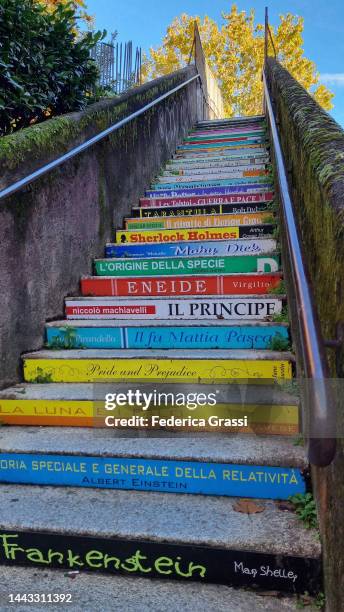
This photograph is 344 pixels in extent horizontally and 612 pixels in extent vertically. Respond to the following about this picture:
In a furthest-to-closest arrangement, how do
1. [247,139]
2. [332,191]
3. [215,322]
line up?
[247,139] → [215,322] → [332,191]

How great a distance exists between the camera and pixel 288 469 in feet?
6.33

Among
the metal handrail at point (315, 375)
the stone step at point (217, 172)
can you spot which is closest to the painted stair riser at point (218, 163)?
the stone step at point (217, 172)

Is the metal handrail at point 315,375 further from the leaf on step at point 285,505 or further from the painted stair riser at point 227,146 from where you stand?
the painted stair riser at point 227,146

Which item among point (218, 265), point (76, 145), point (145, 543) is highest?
point (76, 145)

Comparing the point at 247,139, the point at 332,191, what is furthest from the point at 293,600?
the point at 247,139

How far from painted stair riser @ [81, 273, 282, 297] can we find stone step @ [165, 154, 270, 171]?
287cm

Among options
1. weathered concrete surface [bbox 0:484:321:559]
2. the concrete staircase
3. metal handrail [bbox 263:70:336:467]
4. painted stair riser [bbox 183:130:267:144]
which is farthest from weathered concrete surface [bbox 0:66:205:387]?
painted stair riser [bbox 183:130:267:144]

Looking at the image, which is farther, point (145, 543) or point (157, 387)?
point (157, 387)

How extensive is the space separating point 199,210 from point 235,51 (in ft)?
86.8

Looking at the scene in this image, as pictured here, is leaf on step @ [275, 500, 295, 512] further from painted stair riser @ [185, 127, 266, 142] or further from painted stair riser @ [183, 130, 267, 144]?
painted stair riser @ [185, 127, 266, 142]

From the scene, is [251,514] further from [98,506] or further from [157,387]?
[157,387]

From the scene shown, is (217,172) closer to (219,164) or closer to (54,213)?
(219,164)

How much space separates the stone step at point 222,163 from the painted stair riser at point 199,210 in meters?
1.33

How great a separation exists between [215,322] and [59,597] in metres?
1.67
